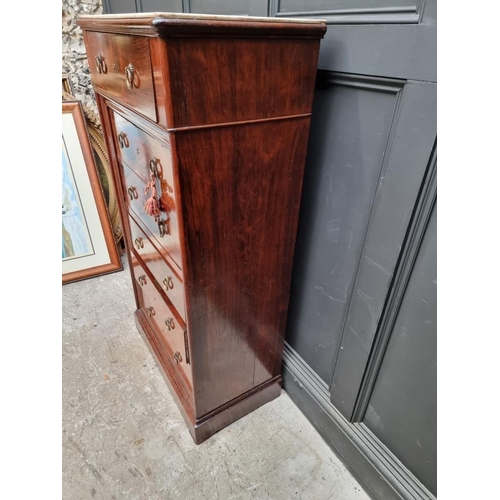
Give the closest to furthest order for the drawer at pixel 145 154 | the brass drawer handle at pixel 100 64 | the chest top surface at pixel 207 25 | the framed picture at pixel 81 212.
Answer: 1. the chest top surface at pixel 207 25
2. the drawer at pixel 145 154
3. the brass drawer handle at pixel 100 64
4. the framed picture at pixel 81 212

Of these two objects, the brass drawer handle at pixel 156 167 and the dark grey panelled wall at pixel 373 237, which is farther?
the brass drawer handle at pixel 156 167

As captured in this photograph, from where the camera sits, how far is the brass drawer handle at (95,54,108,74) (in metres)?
0.91

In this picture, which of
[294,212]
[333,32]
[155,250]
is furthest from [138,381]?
[333,32]

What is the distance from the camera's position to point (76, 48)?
1855 millimetres

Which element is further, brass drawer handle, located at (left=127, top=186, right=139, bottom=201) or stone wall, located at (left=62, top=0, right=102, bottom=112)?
stone wall, located at (left=62, top=0, right=102, bottom=112)

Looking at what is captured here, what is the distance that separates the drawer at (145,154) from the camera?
31.5 inches

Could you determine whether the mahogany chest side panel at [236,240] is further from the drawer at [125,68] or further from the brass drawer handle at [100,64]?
the brass drawer handle at [100,64]

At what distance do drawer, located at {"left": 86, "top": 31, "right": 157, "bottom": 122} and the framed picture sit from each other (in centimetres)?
80

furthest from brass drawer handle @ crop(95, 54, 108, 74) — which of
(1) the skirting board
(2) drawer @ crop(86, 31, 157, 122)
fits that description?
(1) the skirting board

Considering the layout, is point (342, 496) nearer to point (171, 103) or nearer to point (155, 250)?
point (155, 250)

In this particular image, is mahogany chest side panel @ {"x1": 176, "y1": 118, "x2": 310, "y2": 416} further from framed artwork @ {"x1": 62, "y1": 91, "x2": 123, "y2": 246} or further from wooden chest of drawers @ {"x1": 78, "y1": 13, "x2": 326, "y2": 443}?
framed artwork @ {"x1": 62, "y1": 91, "x2": 123, "y2": 246}

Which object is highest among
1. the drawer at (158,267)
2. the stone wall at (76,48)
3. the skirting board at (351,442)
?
the stone wall at (76,48)

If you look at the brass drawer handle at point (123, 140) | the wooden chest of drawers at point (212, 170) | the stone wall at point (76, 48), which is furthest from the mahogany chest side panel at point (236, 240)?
the stone wall at point (76, 48)

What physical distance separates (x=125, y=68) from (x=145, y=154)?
8.1 inches
